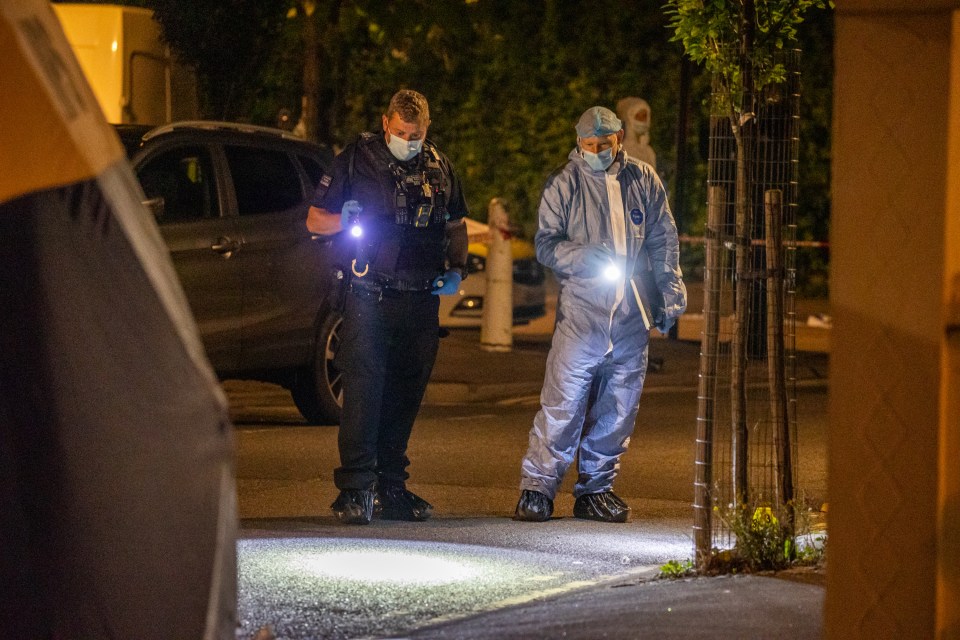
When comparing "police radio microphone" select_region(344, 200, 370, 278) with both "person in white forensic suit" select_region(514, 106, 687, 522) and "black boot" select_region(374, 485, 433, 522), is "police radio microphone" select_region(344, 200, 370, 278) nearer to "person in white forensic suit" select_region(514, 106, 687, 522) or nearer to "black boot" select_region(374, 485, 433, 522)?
"person in white forensic suit" select_region(514, 106, 687, 522)

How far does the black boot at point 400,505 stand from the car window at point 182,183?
2.98 meters

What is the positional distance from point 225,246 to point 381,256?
9.19 feet

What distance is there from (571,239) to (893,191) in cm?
355

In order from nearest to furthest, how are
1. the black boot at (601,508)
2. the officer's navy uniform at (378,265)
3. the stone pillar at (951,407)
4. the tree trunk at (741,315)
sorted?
1. the stone pillar at (951,407)
2. the tree trunk at (741,315)
3. the officer's navy uniform at (378,265)
4. the black boot at (601,508)

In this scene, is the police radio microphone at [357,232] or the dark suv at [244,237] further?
the dark suv at [244,237]

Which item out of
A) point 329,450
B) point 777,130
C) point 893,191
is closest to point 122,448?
point 893,191

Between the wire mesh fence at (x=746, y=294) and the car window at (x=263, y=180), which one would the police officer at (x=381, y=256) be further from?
the car window at (x=263, y=180)

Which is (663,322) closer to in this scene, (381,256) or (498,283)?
(381,256)

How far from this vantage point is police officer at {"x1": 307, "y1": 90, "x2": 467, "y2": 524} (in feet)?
25.7

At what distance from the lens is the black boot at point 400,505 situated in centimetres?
803

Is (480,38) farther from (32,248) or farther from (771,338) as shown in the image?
(32,248)

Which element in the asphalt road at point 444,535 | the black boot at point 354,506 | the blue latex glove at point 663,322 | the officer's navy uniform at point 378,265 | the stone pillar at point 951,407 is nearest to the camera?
the stone pillar at point 951,407

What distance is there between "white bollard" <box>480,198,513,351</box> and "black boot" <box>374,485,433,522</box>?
791cm

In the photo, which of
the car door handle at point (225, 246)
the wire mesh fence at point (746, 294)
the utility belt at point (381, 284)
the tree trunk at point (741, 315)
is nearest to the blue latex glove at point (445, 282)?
the utility belt at point (381, 284)
